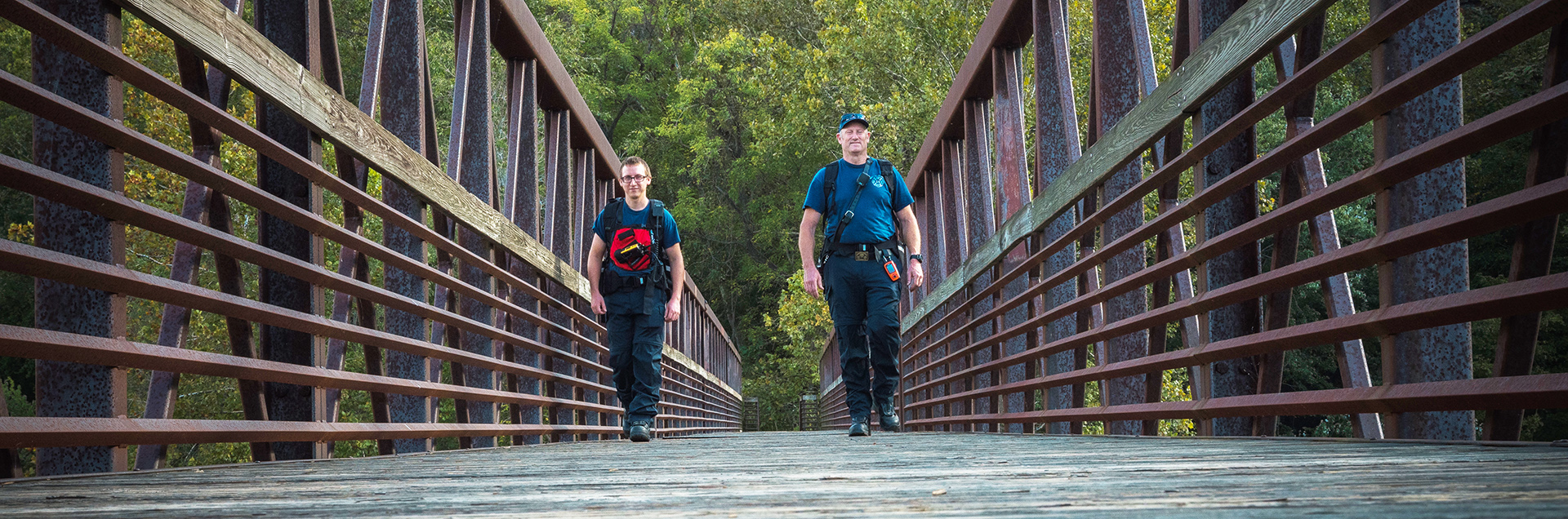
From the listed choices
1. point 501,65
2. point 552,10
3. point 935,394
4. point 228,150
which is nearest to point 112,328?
point 935,394

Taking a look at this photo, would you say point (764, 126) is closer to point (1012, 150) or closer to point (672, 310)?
point (1012, 150)

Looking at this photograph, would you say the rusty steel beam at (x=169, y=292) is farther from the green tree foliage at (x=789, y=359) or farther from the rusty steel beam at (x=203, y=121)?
the green tree foliage at (x=789, y=359)

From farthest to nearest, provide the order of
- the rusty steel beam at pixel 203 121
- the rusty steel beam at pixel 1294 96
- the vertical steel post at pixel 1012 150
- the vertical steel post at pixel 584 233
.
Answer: the vertical steel post at pixel 584 233, the vertical steel post at pixel 1012 150, the rusty steel beam at pixel 1294 96, the rusty steel beam at pixel 203 121

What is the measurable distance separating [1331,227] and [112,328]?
3096 mm

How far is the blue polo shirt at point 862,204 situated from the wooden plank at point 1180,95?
75 centimetres

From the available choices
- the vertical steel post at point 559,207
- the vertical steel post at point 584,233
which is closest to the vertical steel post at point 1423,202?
the vertical steel post at point 559,207

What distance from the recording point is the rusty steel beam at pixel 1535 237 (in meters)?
2.18

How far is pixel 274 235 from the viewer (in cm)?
381

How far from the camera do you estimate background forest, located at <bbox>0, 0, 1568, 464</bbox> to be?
763 inches

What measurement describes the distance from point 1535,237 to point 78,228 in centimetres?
302

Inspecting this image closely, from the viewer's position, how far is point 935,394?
35.8 feet

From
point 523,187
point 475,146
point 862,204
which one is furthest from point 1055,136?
point 523,187

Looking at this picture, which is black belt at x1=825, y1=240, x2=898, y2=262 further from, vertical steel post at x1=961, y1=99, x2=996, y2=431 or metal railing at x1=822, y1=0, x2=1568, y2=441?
vertical steel post at x1=961, y1=99, x2=996, y2=431

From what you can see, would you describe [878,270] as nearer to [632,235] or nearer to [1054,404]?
[1054,404]
